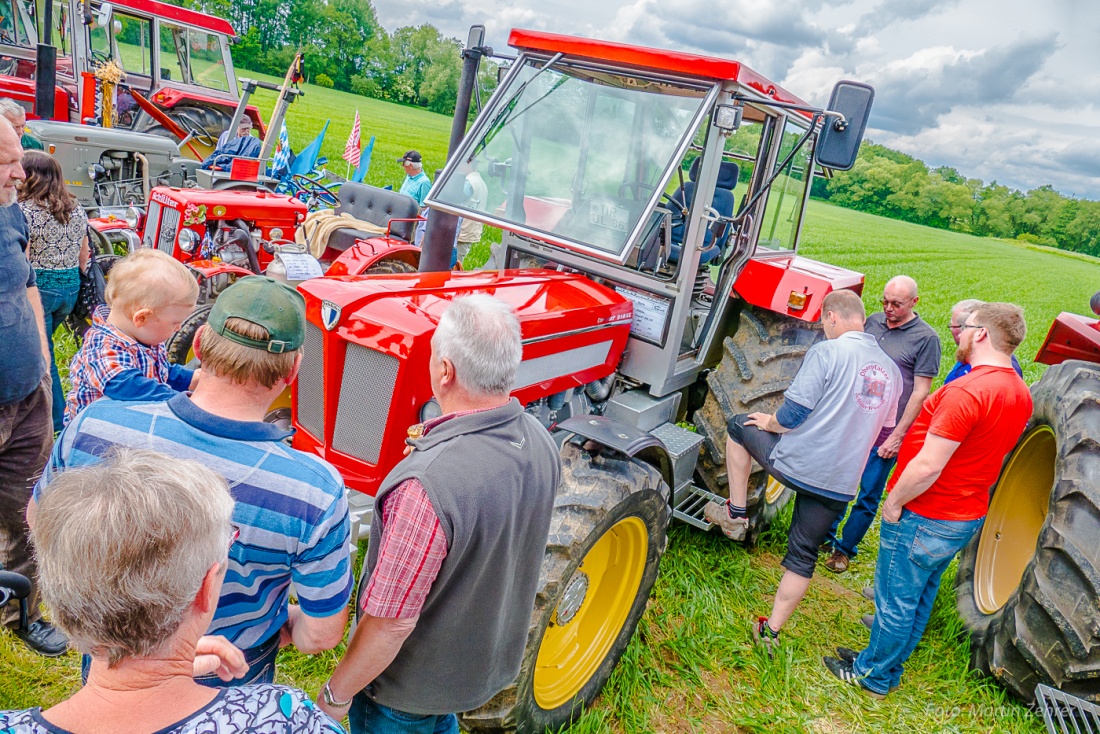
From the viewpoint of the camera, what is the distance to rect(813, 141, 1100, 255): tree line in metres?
48.2

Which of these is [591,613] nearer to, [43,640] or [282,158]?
[43,640]

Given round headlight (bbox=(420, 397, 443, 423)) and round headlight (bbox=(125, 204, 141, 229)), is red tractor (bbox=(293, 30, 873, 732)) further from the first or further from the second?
round headlight (bbox=(125, 204, 141, 229))

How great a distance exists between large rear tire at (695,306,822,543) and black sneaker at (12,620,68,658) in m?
3.05

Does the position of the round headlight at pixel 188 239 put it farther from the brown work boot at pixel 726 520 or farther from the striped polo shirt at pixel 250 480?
the striped polo shirt at pixel 250 480

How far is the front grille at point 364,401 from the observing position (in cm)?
271

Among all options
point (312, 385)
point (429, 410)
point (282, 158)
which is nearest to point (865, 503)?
point (429, 410)

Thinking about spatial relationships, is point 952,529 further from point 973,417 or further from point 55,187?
point 55,187

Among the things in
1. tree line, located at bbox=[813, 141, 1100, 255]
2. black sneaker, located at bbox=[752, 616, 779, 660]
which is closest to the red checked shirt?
black sneaker, located at bbox=[752, 616, 779, 660]

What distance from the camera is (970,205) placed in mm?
57312

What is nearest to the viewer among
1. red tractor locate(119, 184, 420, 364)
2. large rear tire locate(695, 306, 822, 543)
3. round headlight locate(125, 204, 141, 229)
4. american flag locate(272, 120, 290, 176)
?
large rear tire locate(695, 306, 822, 543)

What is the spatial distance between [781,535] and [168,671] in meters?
4.18

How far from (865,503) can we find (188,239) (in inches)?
203

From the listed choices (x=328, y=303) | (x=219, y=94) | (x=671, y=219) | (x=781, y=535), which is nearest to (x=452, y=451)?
(x=328, y=303)

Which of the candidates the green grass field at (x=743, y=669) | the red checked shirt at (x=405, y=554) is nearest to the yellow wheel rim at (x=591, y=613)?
the green grass field at (x=743, y=669)
